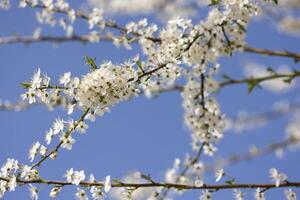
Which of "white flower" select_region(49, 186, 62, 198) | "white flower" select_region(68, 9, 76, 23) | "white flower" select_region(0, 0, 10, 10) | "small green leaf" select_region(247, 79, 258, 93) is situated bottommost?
"white flower" select_region(49, 186, 62, 198)

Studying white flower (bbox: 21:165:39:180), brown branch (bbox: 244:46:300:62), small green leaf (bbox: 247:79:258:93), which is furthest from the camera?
brown branch (bbox: 244:46:300:62)

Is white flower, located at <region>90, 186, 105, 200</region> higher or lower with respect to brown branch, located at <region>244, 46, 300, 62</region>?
lower

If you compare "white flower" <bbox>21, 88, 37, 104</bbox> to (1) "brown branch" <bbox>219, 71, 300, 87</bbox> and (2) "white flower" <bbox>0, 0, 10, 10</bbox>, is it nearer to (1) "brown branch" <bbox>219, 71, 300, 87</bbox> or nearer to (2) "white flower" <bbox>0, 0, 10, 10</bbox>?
(1) "brown branch" <bbox>219, 71, 300, 87</bbox>

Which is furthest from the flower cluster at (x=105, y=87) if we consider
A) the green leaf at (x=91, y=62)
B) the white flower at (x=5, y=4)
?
the white flower at (x=5, y=4)

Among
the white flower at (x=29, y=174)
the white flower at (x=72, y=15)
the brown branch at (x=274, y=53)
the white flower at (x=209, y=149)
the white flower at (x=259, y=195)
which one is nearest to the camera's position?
the white flower at (x=29, y=174)

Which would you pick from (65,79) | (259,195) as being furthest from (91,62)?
(259,195)

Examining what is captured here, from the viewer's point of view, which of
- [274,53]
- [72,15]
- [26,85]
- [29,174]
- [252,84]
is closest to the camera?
[29,174]

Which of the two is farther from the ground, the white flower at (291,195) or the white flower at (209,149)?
the white flower at (209,149)

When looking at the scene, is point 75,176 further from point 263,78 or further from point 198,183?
point 263,78

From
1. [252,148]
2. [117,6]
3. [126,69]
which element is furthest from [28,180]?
[117,6]

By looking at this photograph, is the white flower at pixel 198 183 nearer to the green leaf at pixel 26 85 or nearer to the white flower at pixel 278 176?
the white flower at pixel 278 176

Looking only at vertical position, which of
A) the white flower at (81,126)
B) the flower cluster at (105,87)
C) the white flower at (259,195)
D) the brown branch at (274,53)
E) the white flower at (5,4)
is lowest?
the white flower at (259,195)

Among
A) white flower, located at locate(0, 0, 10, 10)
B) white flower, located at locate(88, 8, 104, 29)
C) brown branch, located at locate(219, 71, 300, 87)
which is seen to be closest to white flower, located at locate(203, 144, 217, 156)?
brown branch, located at locate(219, 71, 300, 87)

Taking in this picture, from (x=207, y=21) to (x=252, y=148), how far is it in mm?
2143
